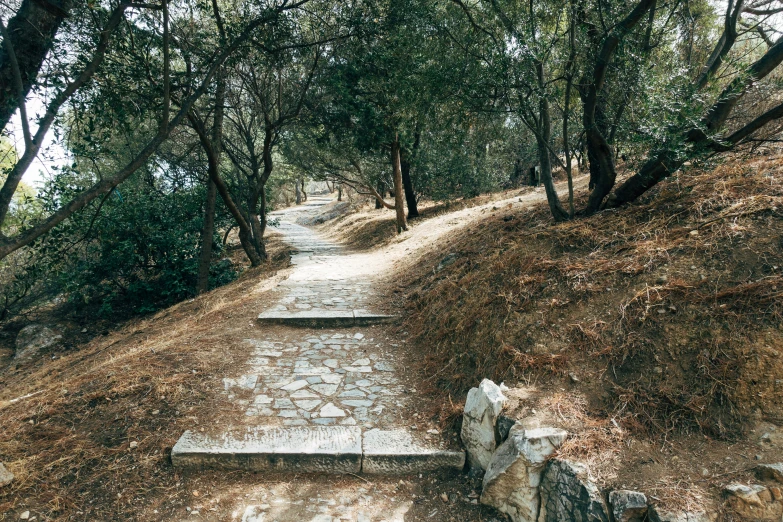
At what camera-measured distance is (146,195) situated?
11.7 m

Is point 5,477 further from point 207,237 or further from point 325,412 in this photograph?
point 207,237

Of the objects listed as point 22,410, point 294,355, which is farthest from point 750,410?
point 22,410

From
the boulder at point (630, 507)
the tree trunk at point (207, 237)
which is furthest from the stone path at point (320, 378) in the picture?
the tree trunk at point (207, 237)

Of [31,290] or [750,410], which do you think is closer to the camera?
[750,410]

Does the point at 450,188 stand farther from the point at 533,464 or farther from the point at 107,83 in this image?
the point at 533,464

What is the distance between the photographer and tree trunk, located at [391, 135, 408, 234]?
13310 mm

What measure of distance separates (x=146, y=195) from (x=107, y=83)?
287 inches

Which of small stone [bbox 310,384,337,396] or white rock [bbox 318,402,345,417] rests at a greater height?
small stone [bbox 310,384,337,396]

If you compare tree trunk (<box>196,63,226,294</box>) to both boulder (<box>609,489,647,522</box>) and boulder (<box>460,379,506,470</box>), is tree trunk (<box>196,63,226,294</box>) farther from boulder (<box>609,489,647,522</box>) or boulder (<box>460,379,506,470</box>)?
boulder (<box>609,489,647,522</box>)

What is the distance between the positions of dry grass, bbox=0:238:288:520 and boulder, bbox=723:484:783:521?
336cm

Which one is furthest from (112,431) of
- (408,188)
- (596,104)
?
(408,188)

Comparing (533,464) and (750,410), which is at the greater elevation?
(750,410)

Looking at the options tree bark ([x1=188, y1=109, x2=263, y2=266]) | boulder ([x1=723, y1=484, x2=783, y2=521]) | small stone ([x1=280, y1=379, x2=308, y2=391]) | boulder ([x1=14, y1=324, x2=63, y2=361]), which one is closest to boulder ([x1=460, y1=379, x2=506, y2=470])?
boulder ([x1=723, y1=484, x2=783, y2=521])

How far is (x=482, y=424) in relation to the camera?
3.26 metres
